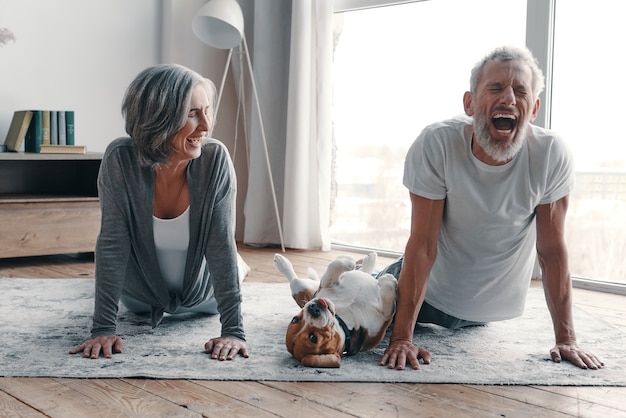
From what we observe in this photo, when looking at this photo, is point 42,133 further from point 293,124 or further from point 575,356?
point 575,356

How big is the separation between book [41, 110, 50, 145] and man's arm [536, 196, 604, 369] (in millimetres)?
2445

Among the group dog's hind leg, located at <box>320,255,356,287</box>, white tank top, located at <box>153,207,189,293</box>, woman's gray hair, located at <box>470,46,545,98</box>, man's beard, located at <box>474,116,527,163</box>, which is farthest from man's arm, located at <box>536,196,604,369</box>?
white tank top, located at <box>153,207,189,293</box>

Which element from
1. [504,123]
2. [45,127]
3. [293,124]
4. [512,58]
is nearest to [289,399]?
[504,123]

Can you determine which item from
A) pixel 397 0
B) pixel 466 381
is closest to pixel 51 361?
pixel 466 381

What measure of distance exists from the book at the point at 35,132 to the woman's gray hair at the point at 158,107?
5.92ft

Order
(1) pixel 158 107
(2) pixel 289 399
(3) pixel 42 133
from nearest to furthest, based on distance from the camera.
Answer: (2) pixel 289 399 < (1) pixel 158 107 < (3) pixel 42 133

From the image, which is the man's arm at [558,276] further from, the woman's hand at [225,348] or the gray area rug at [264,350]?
the woman's hand at [225,348]

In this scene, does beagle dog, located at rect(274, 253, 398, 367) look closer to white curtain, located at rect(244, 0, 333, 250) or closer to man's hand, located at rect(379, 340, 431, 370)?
man's hand, located at rect(379, 340, 431, 370)

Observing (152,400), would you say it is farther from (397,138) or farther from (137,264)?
(397,138)

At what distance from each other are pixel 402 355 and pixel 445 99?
2178 millimetres

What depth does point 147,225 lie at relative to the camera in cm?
204

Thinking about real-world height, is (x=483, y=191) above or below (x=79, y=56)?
below

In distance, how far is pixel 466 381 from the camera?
1.83 meters

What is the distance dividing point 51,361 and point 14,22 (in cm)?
239
